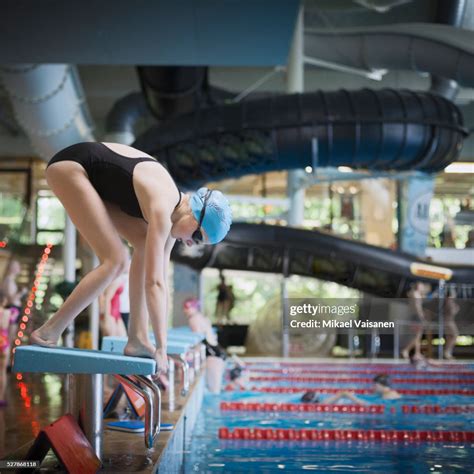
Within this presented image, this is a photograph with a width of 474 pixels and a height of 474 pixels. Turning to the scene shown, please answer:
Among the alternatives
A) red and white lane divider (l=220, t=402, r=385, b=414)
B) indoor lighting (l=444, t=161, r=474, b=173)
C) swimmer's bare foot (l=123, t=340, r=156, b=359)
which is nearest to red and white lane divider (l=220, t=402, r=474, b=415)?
red and white lane divider (l=220, t=402, r=385, b=414)

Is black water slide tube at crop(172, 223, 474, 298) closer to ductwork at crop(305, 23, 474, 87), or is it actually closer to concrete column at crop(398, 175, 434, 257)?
concrete column at crop(398, 175, 434, 257)

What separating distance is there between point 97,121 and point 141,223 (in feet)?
47.5

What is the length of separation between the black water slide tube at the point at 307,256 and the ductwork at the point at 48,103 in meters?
2.86

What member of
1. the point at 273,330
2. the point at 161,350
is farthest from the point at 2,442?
the point at 273,330

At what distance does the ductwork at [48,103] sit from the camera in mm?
7914

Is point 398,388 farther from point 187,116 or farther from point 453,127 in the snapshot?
point 187,116

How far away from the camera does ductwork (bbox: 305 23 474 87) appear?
229 inches

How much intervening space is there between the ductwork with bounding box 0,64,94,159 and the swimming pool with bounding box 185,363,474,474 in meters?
3.51

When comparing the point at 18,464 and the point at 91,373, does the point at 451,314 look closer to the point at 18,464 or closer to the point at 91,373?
the point at 91,373

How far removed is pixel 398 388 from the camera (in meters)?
8.66

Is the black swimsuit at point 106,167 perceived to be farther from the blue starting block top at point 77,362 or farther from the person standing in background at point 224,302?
the person standing in background at point 224,302

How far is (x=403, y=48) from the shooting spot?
9281 mm

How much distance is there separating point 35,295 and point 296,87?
15.9 feet

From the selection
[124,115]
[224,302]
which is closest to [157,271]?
[124,115]
